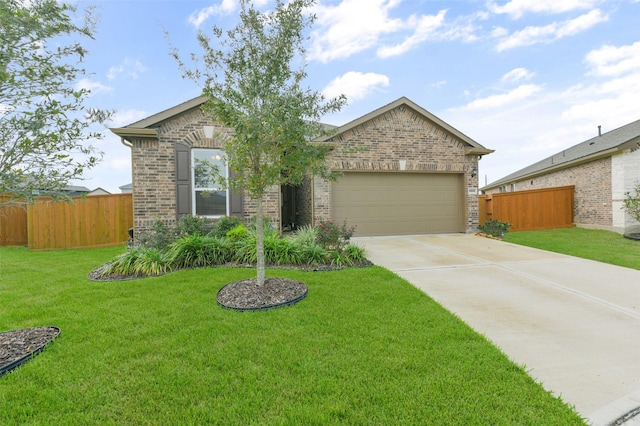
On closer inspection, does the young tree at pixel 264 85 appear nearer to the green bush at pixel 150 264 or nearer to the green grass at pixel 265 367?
the green grass at pixel 265 367

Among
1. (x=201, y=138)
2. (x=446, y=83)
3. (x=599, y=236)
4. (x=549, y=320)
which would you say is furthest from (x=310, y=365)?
(x=599, y=236)

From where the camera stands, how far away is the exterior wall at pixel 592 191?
37.3 feet

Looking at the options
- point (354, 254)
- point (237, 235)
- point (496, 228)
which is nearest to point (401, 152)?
point (496, 228)

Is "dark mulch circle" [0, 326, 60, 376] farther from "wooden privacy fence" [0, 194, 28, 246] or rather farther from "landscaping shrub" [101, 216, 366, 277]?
"wooden privacy fence" [0, 194, 28, 246]

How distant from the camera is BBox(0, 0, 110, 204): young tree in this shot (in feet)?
7.99

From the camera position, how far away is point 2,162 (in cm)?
259

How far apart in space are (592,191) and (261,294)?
47.5ft

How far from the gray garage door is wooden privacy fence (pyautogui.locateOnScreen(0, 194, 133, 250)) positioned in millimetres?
7057

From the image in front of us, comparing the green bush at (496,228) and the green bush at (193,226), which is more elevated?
the green bush at (193,226)

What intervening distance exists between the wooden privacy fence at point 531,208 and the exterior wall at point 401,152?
2148mm

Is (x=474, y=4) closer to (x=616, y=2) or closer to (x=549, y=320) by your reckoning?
(x=616, y=2)

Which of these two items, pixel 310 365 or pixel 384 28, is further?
pixel 384 28

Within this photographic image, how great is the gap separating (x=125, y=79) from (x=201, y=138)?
7.73ft

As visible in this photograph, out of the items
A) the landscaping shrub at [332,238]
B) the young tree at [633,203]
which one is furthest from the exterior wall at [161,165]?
the young tree at [633,203]
